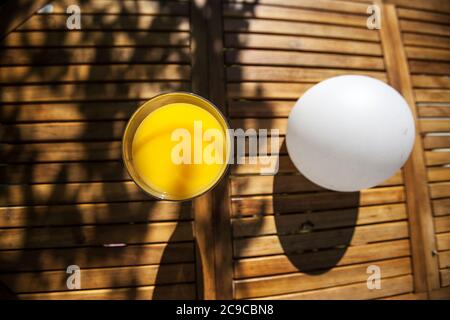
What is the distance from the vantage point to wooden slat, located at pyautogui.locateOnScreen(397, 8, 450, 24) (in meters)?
3.40

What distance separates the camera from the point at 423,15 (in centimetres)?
347

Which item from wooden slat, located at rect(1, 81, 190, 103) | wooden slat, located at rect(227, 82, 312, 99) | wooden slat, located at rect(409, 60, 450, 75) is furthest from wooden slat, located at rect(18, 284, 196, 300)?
wooden slat, located at rect(409, 60, 450, 75)

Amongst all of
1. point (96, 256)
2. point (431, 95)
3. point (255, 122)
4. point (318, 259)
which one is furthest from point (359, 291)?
point (96, 256)

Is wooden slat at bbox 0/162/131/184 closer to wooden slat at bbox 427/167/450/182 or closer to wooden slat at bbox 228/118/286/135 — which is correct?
wooden slat at bbox 228/118/286/135

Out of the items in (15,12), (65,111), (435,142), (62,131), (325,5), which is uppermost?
(325,5)

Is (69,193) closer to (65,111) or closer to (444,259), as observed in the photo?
(65,111)

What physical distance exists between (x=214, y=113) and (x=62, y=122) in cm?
187

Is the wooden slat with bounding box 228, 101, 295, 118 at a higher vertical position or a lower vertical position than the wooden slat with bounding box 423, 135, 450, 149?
higher

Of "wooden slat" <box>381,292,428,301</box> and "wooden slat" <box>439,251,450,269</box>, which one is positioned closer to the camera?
"wooden slat" <box>381,292,428,301</box>

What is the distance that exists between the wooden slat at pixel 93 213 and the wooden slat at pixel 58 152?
1.64ft

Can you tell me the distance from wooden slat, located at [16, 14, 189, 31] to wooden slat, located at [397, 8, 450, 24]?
2.77 metres

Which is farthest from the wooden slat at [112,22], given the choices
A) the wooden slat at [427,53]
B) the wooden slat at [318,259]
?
the wooden slat at [427,53]

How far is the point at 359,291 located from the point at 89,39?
409cm
